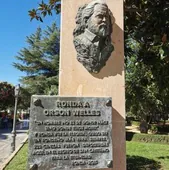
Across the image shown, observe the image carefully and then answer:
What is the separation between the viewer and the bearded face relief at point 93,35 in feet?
9.71

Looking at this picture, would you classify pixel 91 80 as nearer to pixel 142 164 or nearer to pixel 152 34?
pixel 152 34

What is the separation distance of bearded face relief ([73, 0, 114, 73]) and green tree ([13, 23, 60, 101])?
20597mm

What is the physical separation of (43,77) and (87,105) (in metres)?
21.8

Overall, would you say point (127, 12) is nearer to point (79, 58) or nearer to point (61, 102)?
point (79, 58)

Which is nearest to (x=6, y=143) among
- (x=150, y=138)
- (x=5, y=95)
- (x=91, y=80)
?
(x=150, y=138)

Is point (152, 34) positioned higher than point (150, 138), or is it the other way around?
point (152, 34)

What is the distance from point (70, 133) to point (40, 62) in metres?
23.3

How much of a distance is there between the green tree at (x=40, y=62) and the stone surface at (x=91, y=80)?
20.6 meters

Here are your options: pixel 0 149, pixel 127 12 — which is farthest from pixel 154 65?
pixel 0 149

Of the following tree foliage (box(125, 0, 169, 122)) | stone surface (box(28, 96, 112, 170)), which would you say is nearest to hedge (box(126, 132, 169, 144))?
tree foliage (box(125, 0, 169, 122))

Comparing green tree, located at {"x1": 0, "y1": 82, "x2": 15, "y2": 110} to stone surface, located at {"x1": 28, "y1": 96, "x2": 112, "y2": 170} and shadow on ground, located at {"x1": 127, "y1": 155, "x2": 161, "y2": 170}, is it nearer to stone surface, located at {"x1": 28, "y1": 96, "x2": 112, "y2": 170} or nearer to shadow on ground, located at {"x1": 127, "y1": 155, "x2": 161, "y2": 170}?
shadow on ground, located at {"x1": 127, "y1": 155, "x2": 161, "y2": 170}

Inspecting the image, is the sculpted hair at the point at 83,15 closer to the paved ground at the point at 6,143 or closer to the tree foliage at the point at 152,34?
the tree foliage at the point at 152,34

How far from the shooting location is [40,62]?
1003 inches

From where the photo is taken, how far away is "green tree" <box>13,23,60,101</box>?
2445 cm
